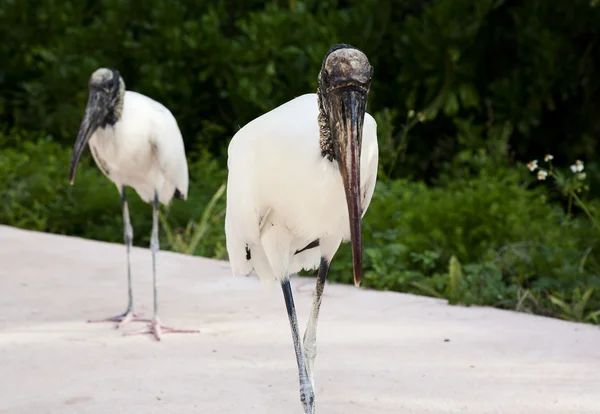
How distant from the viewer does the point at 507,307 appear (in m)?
5.80

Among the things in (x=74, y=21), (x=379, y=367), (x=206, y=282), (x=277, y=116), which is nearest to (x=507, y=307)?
(x=379, y=367)

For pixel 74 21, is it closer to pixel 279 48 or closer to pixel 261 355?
pixel 279 48

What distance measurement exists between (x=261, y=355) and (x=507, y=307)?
180 centimetres

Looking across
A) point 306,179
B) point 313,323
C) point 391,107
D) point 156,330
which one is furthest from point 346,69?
point 391,107

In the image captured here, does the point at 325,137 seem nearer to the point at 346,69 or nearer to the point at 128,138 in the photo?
the point at 346,69

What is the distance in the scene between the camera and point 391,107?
9.73 meters

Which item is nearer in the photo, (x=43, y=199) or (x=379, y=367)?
(x=379, y=367)

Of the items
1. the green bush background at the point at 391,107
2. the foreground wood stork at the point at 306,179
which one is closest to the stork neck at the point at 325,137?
the foreground wood stork at the point at 306,179

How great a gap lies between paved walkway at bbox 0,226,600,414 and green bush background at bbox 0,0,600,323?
717 millimetres

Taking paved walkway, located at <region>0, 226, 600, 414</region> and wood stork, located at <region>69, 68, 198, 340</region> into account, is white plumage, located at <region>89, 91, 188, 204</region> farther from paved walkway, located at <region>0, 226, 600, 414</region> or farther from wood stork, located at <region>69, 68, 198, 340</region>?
paved walkway, located at <region>0, 226, 600, 414</region>

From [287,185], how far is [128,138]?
2.66 metres

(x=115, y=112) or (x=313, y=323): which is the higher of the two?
(x=115, y=112)

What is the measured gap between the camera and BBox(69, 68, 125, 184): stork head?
223 inches

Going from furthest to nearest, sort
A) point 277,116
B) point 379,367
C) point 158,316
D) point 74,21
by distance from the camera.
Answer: point 74,21 → point 158,316 → point 379,367 → point 277,116
